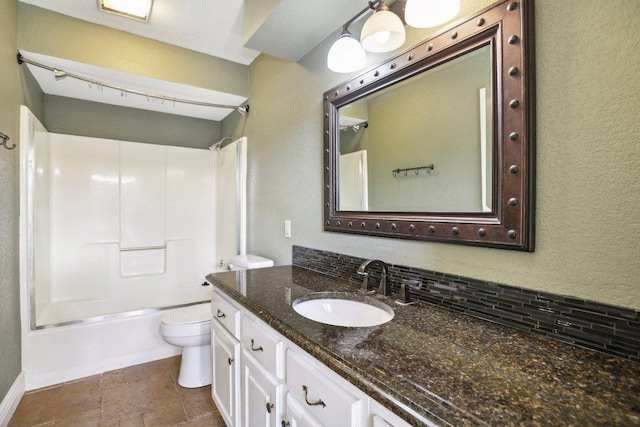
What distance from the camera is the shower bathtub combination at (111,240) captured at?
2211 millimetres

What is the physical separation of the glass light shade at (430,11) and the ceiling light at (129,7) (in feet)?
5.57

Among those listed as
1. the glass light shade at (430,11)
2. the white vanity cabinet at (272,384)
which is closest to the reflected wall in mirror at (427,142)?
the glass light shade at (430,11)

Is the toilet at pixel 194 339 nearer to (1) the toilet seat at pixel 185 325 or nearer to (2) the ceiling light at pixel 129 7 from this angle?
(1) the toilet seat at pixel 185 325

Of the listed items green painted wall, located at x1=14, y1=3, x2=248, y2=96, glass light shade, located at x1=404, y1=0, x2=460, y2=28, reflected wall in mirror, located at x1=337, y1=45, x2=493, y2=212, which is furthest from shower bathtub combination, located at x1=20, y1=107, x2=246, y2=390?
glass light shade, located at x1=404, y1=0, x2=460, y2=28

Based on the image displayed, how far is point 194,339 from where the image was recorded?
2148mm

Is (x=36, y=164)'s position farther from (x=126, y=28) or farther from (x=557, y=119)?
(x=557, y=119)

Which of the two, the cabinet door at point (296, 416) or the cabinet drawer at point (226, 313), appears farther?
the cabinet drawer at point (226, 313)

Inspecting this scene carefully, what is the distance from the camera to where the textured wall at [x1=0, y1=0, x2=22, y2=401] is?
1.76 metres

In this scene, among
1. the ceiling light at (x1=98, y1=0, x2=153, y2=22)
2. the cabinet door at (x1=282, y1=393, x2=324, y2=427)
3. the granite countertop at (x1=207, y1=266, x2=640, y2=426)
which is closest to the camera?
the granite countertop at (x1=207, y1=266, x2=640, y2=426)

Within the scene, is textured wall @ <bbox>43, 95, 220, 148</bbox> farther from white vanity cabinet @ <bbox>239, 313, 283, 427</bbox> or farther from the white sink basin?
the white sink basin

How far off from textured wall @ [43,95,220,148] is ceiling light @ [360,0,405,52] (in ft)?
8.63

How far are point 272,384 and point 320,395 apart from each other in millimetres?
320

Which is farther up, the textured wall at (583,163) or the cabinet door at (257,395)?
the textured wall at (583,163)

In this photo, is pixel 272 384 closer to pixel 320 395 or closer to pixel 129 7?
pixel 320 395
